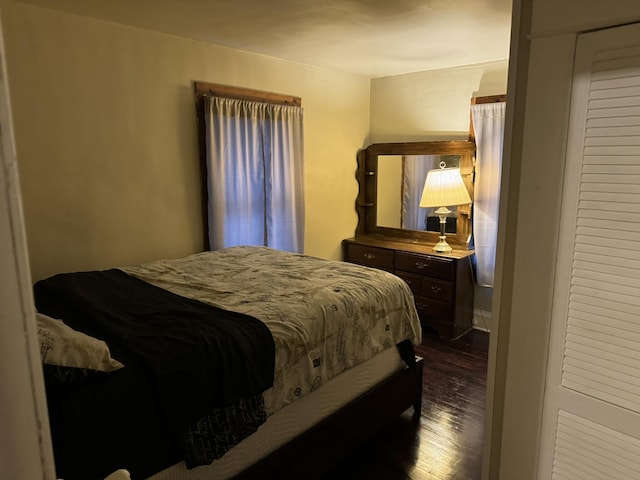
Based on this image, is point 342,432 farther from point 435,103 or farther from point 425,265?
point 435,103

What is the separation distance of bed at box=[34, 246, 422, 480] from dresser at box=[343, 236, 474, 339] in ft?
4.18

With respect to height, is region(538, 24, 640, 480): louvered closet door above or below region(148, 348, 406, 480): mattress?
above

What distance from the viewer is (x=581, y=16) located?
1.16 m

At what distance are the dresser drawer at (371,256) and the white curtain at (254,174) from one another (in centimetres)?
73

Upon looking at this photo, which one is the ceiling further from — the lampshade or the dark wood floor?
the dark wood floor

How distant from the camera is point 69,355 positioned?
1373mm

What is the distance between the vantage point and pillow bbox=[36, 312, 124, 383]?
4.37 ft

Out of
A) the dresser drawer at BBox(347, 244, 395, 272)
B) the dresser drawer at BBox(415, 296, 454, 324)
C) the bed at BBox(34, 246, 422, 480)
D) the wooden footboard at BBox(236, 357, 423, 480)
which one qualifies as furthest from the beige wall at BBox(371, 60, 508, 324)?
the bed at BBox(34, 246, 422, 480)

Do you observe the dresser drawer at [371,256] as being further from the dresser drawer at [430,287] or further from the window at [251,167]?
the window at [251,167]

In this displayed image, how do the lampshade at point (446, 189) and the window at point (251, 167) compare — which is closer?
the window at point (251, 167)

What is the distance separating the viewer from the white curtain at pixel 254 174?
3.42m

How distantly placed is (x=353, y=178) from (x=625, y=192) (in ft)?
11.9

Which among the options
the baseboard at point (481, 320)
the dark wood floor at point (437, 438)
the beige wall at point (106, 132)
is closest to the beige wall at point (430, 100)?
the beige wall at point (106, 132)

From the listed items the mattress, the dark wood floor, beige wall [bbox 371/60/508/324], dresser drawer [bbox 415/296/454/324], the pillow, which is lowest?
the dark wood floor
